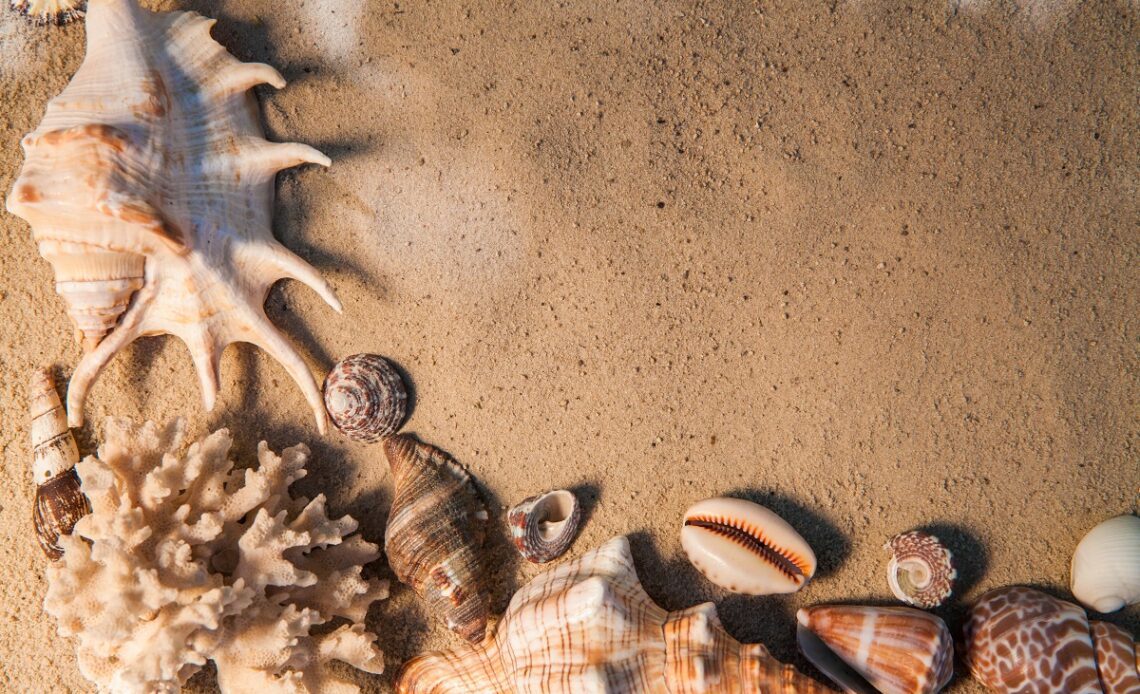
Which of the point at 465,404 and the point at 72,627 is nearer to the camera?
the point at 72,627

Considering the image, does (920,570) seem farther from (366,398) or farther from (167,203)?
(167,203)

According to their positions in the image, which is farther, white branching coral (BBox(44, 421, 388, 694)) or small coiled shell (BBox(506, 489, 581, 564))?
small coiled shell (BBox(506, 489, 581, 564))

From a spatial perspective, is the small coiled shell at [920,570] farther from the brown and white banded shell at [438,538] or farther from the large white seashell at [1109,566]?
the brown and white banded shell at [438,538]

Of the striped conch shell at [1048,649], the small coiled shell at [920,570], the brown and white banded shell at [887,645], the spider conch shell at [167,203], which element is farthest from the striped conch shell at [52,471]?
the striped conch shell at [1048,649]

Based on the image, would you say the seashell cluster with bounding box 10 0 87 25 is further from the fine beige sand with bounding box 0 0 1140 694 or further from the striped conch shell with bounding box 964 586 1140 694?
the striped conch shell with bounding box 964 586 1140 694

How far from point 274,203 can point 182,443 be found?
2.73ft

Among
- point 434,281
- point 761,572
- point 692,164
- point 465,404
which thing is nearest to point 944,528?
point 761,572

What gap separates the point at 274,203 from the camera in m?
2.22

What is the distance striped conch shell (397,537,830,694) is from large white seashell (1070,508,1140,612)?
0.87 m

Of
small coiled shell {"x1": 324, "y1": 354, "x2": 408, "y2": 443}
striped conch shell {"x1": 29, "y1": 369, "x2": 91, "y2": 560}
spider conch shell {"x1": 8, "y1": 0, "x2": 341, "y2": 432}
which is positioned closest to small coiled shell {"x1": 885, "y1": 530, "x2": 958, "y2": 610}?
small coiled shell {"x1": 324, "y1": 354, "x2": 408, "y2": 443}

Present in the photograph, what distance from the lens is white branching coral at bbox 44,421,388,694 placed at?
1883 mm

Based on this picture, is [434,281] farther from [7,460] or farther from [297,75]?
[7,460]

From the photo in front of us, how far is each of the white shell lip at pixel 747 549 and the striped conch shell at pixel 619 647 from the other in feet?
0.41

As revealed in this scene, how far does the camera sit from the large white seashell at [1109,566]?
2.00m
